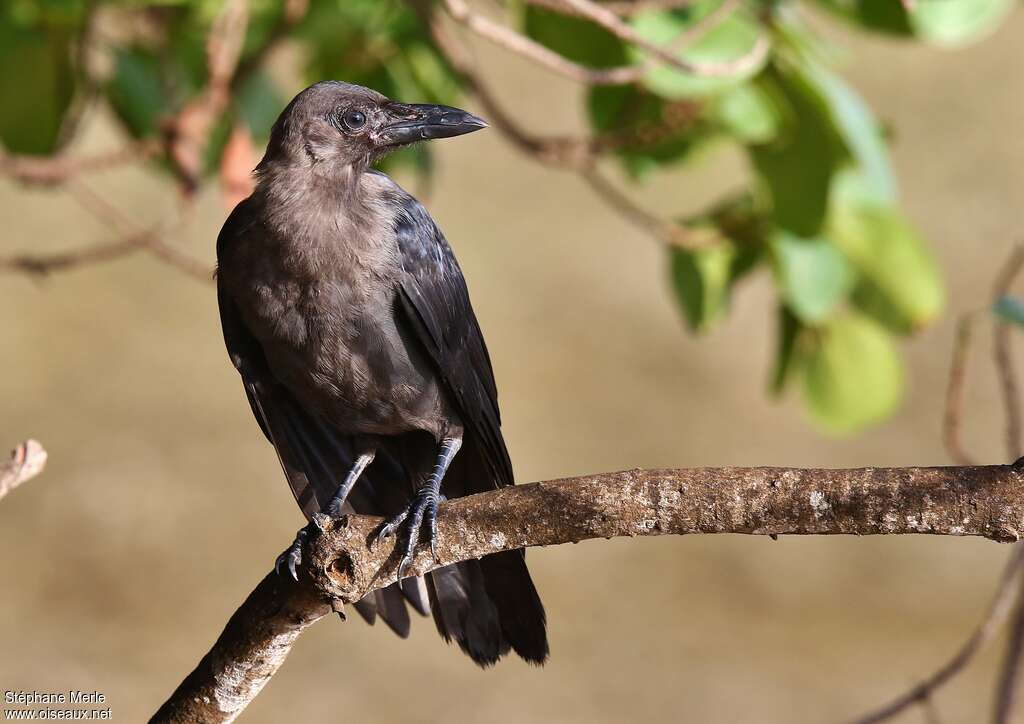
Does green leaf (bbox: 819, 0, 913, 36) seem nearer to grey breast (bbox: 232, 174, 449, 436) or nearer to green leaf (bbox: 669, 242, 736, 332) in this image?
green leaf (bbox: 669, 242, 736, 332)

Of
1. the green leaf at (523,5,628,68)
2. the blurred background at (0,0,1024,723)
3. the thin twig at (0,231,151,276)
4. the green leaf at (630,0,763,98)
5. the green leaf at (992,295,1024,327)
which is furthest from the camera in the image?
the blurred background at (0,0,1024,723)

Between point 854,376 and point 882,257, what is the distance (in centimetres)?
37

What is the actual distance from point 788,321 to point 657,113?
756 millimetres

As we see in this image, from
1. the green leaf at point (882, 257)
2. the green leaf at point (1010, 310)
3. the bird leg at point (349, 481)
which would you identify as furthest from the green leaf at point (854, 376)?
the bird leg at point (349, 481)

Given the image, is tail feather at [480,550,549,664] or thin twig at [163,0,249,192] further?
thin twig at [163,0,249,192]

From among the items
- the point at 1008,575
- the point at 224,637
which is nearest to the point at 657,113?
the point at 1008,575

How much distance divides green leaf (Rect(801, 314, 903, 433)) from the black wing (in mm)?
1142

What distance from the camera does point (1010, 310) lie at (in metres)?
3.10

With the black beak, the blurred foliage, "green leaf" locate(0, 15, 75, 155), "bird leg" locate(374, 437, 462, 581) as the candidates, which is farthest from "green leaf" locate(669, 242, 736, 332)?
"green leaf" locate(0, 15, 75, 155)

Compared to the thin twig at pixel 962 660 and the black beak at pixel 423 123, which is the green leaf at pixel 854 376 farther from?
the black beak at pixel 423 123

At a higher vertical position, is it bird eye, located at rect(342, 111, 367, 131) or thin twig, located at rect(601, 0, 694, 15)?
thin twig, located at rect(601, 0, 694, 15)

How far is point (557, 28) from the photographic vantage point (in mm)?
4086

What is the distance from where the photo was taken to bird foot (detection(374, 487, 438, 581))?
285 cm

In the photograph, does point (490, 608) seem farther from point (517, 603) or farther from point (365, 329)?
point (365, 329)
